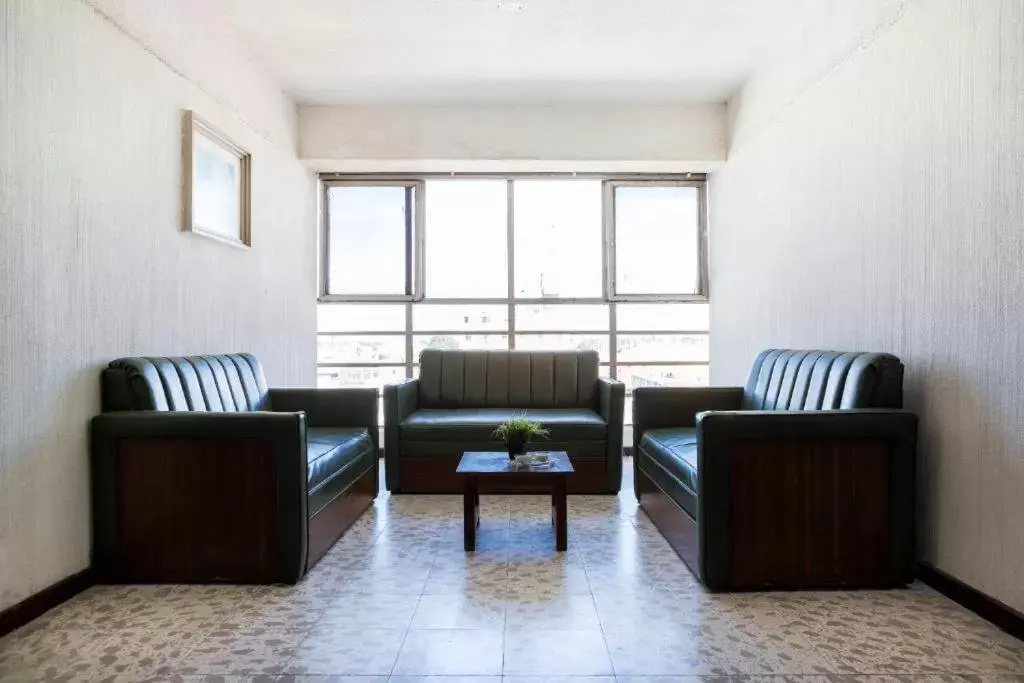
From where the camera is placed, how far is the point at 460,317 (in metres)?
6.00

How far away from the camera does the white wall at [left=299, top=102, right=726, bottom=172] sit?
5.35 metres

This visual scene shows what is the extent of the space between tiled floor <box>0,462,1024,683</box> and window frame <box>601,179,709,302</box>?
3332 millimetres

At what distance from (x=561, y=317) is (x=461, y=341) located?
101cm

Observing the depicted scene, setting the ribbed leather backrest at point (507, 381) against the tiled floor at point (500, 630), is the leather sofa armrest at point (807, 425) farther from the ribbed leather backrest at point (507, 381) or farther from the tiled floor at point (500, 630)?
the ribbed leather backrest at point (507, 381)

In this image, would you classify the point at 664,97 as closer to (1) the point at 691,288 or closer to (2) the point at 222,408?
(1) the point at 691,288

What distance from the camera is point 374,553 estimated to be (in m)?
3.09

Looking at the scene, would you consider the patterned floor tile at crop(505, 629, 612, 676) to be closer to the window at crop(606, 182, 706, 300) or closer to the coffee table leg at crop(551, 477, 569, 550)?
the coffee table leg at crop(551, 477, 569, 550)

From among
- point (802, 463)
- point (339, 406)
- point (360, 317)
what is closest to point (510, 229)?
point (360, 317)

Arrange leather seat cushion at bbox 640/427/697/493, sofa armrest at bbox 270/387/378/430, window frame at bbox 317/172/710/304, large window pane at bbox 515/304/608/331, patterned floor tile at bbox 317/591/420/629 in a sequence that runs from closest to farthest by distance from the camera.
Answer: patterned floor tile at bbox 317/591/420/629 < leather seat cushion at bbox 640/427/697/493 < sofa armrest at bbox 270/387/378/430 < window frame at bbox 317/172/710/304 < large window pane at bbox 515/304/608/331

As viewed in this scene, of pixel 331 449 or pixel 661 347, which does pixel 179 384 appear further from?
pixel 661 347

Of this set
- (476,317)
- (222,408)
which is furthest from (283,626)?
(476,317)

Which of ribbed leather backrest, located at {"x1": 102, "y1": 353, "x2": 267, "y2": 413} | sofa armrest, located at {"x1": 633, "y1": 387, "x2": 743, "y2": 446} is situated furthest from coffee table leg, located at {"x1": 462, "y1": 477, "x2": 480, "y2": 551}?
sofa armrest, located at {"x1": 633, "y1": 387, "x2": 743, "y2": 446}

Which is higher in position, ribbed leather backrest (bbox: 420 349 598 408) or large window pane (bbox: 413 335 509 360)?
large window pane (bbox: 413 335 509 360)

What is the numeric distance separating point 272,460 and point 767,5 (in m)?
3.81
